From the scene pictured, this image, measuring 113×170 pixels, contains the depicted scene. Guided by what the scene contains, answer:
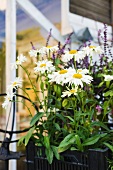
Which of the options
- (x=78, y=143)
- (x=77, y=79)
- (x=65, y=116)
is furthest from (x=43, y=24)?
(x=78, y=143)

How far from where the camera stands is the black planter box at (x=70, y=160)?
112 cm

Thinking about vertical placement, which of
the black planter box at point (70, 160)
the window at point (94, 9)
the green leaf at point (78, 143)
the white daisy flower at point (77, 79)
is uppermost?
the window at point (94, 9)

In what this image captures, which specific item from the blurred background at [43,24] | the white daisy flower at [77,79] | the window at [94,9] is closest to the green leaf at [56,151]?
the white daisy flower at [77,79]

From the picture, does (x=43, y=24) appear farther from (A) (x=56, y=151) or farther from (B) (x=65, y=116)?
(A) (x=56, y=151)

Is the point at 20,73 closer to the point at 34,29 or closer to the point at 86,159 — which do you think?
the point at 34,29

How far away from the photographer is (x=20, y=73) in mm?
3227

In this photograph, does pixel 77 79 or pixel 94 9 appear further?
pixel 94 9

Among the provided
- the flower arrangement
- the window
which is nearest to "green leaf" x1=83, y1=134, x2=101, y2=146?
the flower arrangement

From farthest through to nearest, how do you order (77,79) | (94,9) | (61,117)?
(94,9) < (61,117) < (77,79)

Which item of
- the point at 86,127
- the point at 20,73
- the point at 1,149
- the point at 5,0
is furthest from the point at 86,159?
the point at 20,73

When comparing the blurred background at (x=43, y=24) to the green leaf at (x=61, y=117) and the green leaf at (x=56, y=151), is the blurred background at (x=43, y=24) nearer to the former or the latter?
the green leaf at (x=61, y=117)

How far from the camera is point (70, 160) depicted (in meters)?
1.21

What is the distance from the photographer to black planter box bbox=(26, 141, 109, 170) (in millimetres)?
1123

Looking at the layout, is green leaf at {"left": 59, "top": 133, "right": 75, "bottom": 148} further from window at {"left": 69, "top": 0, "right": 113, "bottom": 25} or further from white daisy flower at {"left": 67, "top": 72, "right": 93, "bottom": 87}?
window at {"left": 69, "top": 0, "right": 113, "bottom": 25}
